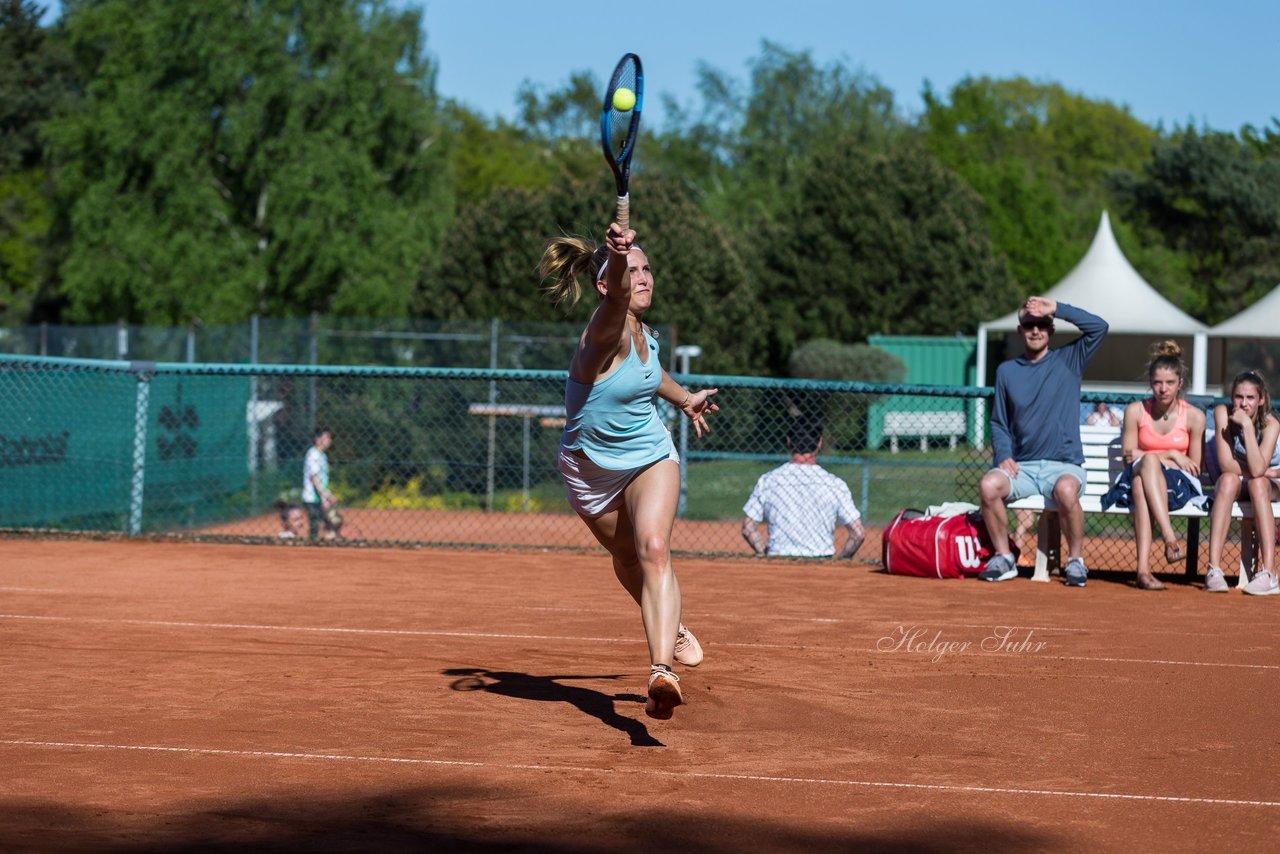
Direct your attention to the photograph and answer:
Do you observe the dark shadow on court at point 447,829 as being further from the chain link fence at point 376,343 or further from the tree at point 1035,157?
the tree at point 1035,157

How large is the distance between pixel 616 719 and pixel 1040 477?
212 inches

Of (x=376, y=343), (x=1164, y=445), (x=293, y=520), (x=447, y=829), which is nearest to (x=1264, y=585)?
(x=1164, y=445)

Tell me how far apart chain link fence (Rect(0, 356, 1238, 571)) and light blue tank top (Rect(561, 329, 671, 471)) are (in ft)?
18.1

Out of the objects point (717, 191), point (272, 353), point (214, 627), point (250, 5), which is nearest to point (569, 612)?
point (214, 627)

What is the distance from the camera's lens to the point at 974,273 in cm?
4062

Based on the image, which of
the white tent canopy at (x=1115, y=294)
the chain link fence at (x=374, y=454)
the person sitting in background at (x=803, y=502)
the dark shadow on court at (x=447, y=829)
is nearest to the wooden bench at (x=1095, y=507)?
the chain link fence at (x=374, y=454)

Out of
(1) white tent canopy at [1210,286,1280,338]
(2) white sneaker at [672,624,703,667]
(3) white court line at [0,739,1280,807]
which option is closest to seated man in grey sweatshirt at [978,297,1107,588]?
(2) white sneaker at [672,624,703,667]

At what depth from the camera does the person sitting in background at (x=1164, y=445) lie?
420 inches

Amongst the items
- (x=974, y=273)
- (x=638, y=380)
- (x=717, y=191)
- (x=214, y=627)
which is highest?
(x=717, y=191)

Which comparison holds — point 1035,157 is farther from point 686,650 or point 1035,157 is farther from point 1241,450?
point 686,650

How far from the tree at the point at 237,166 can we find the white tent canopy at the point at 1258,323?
1977 centimetres

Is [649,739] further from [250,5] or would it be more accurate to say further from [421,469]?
Answer: [250,5]

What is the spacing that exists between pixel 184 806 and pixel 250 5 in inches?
1360

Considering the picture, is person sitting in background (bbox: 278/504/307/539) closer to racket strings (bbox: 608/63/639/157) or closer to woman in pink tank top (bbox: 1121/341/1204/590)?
woman in pink tank top (bbox: 1121/341/1204/590)
